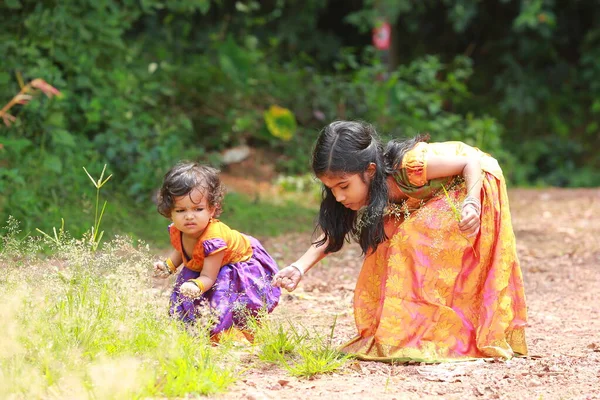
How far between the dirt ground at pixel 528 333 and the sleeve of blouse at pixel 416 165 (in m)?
0.69

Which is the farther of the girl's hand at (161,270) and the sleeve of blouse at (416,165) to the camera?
the girl's hand at (161,270)

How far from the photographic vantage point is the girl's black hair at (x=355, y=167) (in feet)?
10.6

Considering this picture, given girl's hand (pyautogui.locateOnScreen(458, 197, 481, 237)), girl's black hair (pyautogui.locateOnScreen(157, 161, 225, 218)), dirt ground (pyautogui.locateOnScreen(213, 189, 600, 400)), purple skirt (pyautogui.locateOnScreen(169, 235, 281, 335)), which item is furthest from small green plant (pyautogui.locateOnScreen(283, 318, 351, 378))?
girl's black hair (pyautogui.locateOnScreen(157, 161, 225, 218))

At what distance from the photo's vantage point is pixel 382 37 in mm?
9531

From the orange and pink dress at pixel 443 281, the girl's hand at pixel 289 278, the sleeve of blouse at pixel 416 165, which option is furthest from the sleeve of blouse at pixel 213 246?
the sleeve of blouse at pixel 416 165

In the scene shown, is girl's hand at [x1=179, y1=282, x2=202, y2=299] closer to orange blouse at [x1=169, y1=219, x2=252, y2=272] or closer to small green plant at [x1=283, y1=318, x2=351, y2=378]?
orange blouse at [x1=169, y1=219, x2=252, y2=272]

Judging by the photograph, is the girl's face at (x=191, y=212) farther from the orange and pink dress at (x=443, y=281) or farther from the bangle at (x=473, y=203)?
A: the bangle at (x=473, y=203)

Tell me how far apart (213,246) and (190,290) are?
206mm

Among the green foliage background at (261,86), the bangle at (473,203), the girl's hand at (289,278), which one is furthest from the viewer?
the green foliage background at (261,86)

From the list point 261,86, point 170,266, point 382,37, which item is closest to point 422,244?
point 170,266

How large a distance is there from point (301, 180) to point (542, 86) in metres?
3.67

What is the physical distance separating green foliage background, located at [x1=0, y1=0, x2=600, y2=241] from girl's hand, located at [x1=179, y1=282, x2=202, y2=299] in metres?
2.18

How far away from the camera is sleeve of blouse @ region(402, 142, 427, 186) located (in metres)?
3.31

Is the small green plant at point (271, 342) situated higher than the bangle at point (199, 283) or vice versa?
the bangle at point (199, 283)
